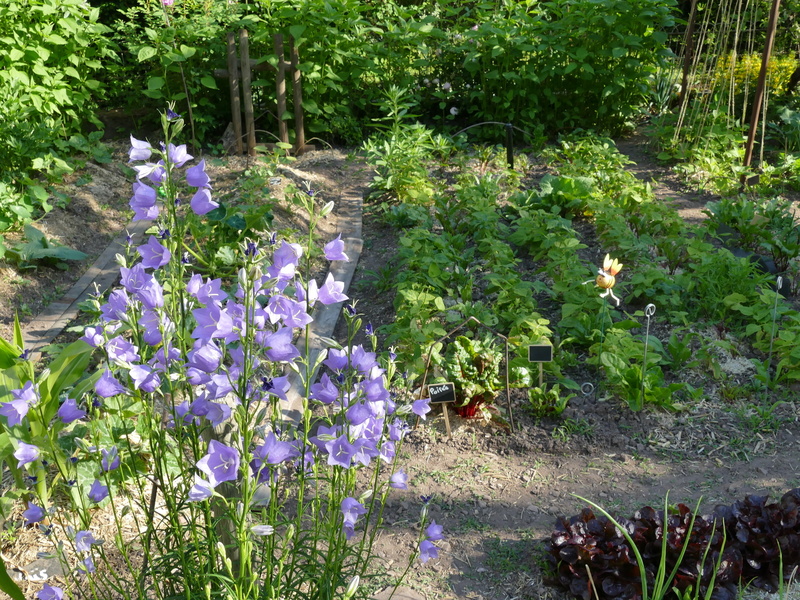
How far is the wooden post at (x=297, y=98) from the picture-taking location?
7035 mm

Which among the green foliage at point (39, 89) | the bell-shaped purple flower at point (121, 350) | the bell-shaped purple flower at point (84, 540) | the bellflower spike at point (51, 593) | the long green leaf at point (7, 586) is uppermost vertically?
the green foliage at point (39, 89)

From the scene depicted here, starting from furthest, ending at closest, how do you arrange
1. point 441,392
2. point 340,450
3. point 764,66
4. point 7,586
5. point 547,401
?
point 764,66 < point 547,401 < point 441,392 < point 7,586 < point 340,450

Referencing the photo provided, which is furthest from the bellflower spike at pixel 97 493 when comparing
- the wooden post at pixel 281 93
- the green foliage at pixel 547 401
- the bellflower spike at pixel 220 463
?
the wooden post at pixel 281 93

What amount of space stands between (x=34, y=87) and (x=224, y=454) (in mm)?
5640

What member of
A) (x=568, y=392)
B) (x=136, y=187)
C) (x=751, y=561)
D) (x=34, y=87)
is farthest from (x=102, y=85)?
(x=751, y=561)

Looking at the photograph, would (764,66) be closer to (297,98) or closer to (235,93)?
(297,98)

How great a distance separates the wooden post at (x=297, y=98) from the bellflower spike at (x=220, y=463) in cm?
611

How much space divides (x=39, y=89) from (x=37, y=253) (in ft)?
6.58

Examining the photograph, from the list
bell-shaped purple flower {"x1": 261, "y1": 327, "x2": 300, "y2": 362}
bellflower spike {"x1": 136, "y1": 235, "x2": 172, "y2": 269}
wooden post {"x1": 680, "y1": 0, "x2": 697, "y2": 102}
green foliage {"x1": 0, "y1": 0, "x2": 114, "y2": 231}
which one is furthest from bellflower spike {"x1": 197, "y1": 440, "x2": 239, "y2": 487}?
wooden post {"x1": 680, "y1": 0, "x2": 697, "y2": 102}

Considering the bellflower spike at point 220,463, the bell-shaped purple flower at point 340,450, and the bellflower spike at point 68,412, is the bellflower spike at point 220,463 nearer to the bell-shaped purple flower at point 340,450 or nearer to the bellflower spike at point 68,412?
the bell-shaped purple flower at point 340,450

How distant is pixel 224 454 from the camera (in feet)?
4.43

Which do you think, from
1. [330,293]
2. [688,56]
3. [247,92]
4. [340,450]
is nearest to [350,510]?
[340,450]

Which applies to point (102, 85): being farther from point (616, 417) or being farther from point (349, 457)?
point (349, 457)

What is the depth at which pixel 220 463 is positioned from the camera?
1356 mm
